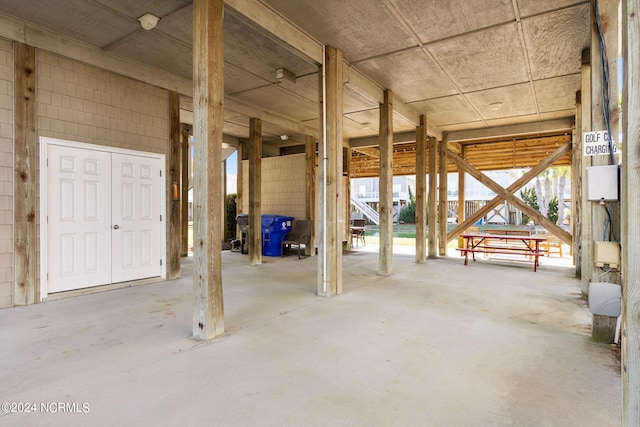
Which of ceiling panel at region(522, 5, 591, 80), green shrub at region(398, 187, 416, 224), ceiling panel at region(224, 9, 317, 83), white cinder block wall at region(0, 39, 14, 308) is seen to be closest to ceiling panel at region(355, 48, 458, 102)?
Result: ceiling panel at region(224, 9, 317, 83)

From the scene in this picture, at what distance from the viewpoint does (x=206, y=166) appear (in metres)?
2.95

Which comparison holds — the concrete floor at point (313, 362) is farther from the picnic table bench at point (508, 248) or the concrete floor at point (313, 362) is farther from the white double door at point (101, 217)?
the picnic table bench at point (508, 248)

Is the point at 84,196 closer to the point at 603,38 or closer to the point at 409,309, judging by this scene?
the point at 409,309

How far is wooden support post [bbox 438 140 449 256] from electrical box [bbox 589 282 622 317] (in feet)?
20.9

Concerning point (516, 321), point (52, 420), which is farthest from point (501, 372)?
point (52, 420)

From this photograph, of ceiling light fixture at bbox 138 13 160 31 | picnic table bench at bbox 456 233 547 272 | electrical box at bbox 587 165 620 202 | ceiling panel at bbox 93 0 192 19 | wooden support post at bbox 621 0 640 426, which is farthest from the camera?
picnic table bench at bbox 456 233 547 272

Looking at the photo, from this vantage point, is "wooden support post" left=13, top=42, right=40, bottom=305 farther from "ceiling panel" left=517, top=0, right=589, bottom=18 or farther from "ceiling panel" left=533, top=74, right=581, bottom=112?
"ceiling panel" left=533, top=74, right=581, bottom=112

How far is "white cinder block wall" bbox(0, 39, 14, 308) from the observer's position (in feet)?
12.9

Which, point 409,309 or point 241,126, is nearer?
point 409,309

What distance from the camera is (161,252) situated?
5578mm

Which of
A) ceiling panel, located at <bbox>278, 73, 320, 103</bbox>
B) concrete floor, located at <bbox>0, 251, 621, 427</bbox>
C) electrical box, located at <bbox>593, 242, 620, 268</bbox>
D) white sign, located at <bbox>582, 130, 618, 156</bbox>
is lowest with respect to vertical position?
concrete floor, located at <bbox>0, 251, 621, 427</bbox>

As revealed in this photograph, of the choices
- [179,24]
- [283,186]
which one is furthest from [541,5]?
[283,186]

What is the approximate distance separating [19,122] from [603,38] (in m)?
6.18

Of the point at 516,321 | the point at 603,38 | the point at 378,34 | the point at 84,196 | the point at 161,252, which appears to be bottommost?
the point at 516,321
